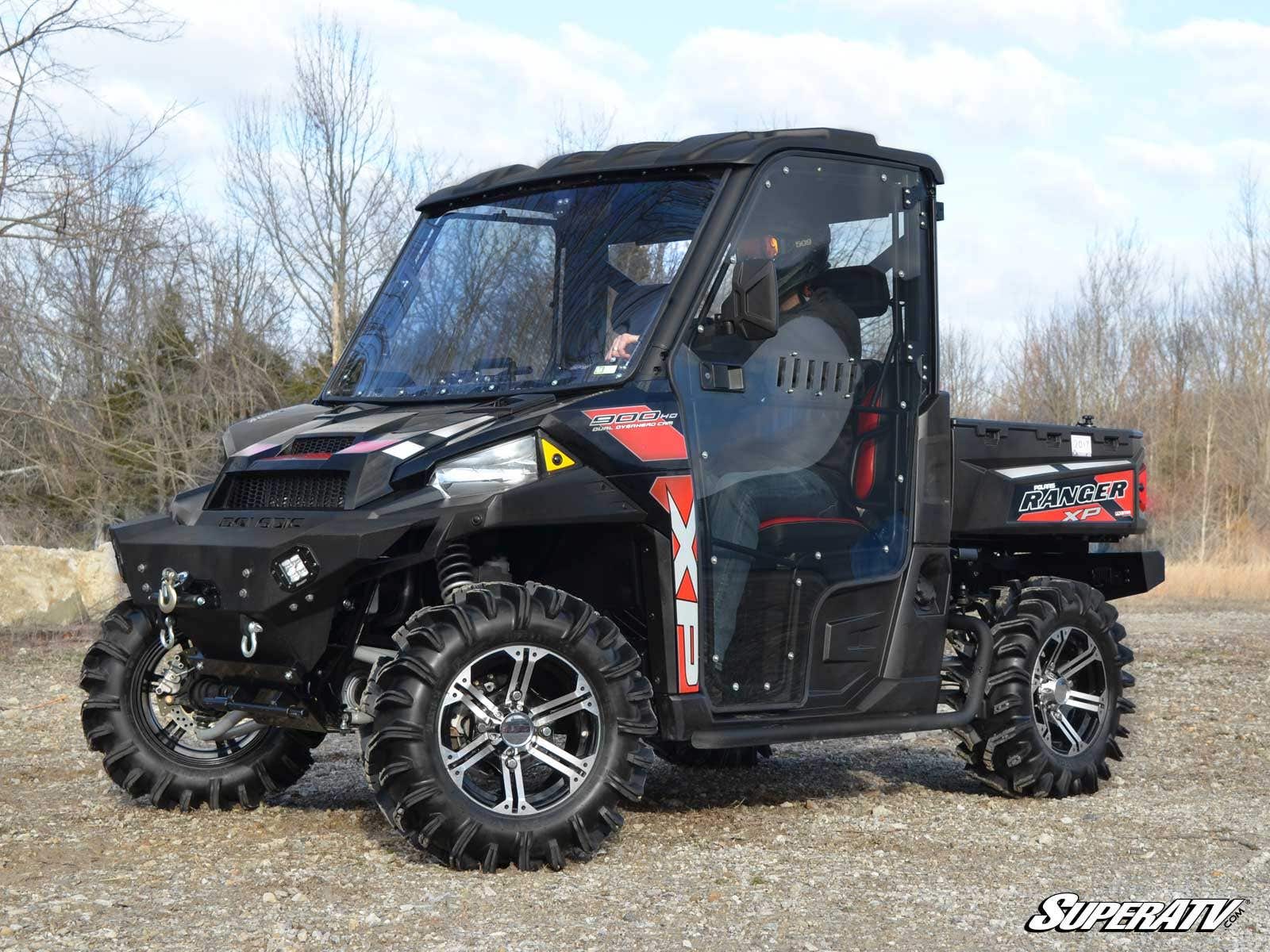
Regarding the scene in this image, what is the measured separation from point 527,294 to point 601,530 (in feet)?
3.59

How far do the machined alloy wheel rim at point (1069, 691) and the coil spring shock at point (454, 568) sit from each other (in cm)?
305

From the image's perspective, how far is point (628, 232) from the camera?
6.42 m

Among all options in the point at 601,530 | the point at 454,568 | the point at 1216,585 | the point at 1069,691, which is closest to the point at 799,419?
the point at 601,530

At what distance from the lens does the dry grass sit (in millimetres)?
22312

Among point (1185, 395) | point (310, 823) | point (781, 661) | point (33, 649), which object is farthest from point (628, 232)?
point (1185, 395)

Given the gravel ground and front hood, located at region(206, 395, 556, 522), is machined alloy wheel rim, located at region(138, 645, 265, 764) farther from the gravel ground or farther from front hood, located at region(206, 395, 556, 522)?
front hood, located at region(206, 395, 556, 522)

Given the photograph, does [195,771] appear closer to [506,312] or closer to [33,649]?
[506,312]

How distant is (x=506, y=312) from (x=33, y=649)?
9389mm

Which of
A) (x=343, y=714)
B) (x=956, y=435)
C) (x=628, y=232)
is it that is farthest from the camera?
(x=956, y=435)

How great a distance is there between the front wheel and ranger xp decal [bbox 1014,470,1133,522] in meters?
2.69

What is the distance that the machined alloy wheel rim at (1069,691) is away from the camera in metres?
7.66

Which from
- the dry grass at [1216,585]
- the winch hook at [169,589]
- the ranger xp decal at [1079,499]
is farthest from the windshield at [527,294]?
the dry grass at [1216,585]

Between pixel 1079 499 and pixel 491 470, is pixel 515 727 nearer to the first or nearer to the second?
pixel 491 470

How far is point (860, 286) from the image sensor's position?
22.5ft
